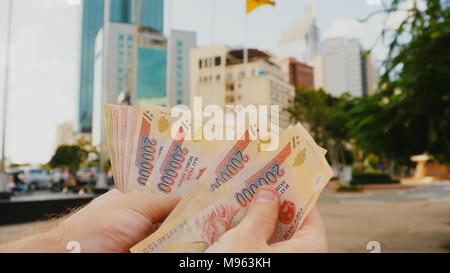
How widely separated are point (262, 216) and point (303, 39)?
117 centimetres

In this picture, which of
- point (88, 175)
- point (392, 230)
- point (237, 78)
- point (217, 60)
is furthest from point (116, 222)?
point (88, 175)

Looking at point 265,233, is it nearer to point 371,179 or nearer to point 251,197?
point 251,197

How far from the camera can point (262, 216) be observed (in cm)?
68

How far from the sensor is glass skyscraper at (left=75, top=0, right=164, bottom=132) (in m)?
1.43

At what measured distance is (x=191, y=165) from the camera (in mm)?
772

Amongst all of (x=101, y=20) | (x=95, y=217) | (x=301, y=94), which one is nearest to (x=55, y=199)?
(x=101, y=20)

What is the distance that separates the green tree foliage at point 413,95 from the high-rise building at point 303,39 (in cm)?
97

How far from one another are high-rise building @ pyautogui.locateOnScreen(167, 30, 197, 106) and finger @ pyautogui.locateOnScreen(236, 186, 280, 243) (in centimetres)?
96

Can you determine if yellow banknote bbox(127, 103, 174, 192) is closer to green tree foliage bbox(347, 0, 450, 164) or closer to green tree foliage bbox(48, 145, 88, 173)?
green tree foliage bbox(347, 0, 450, 164)

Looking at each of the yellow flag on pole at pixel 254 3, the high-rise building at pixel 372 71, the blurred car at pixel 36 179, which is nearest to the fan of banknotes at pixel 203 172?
the yellow flag on pole at pixel 254 3

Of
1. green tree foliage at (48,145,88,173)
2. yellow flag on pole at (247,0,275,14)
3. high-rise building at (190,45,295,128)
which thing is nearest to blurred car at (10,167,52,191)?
green tree foliage at (48,145,88,173)

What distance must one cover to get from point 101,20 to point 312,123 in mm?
14508

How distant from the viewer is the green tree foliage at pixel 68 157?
12.0 ft
